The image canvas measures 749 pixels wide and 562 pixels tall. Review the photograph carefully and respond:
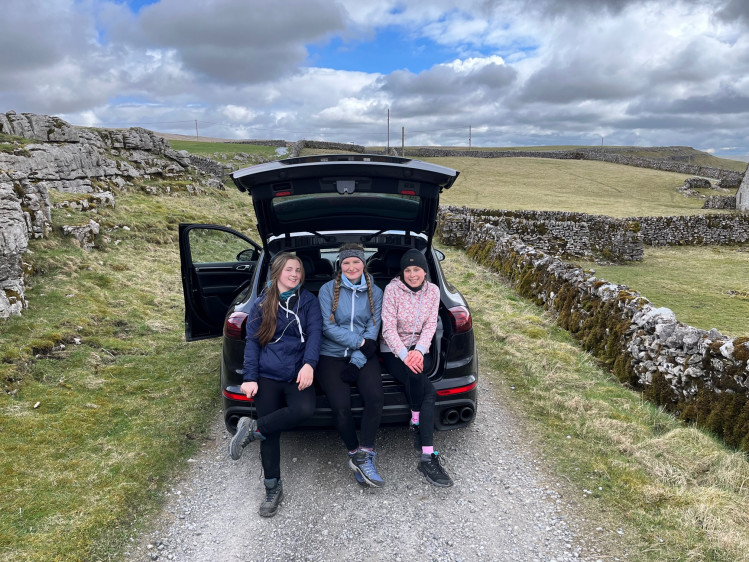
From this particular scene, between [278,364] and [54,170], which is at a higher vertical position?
[54,170]

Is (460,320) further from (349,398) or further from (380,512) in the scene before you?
(380,512)

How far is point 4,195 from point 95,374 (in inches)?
176

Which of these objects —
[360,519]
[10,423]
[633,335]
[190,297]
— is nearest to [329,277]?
[190,297]

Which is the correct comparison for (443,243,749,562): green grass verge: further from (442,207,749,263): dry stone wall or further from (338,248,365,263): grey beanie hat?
(442,207,749,263): dry stone wall

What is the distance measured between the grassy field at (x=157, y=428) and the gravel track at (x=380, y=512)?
207 millimetres

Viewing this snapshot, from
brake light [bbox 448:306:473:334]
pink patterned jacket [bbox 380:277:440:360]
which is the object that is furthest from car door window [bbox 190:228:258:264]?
brake light [bbox 448:306:473:334]

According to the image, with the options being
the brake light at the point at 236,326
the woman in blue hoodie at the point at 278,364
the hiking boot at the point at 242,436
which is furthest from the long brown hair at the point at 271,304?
the hiking boot at the point at 242,436

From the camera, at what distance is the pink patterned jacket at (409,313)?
3926 millimetres

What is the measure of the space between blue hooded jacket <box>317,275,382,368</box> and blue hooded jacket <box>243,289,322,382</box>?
10cm

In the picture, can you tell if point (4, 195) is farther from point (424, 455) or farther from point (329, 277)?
point (424, 455)

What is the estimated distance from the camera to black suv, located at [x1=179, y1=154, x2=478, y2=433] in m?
3.81

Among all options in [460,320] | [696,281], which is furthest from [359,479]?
[696,281]

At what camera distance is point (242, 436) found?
11.4ft

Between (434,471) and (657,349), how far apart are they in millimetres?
3220
